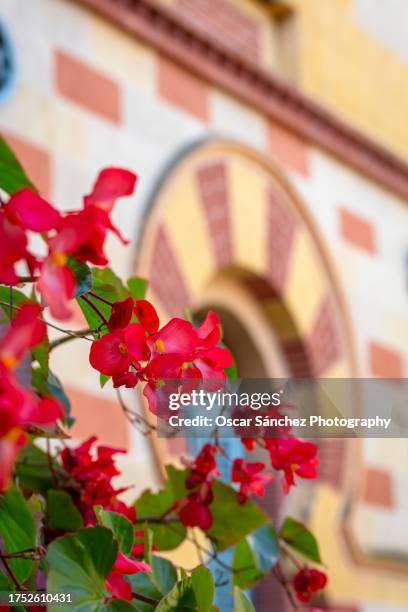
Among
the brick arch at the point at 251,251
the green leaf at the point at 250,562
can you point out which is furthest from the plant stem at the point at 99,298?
the brick arch at the point at 251,251

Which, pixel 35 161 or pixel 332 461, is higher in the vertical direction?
pixel 35 161

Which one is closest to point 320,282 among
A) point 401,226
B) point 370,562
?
point 401,226

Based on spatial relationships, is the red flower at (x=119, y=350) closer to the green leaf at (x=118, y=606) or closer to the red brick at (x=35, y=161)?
the green leaf at (x=118, y=606)

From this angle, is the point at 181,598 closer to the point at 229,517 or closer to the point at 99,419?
the point at 229,517

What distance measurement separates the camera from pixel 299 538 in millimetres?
1129

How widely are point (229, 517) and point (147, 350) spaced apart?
0.32 m

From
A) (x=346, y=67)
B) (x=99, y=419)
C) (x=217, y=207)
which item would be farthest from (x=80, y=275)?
(x=346, y=67)

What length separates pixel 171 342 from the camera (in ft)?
2.50

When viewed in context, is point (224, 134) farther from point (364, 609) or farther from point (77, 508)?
point (77, 508)

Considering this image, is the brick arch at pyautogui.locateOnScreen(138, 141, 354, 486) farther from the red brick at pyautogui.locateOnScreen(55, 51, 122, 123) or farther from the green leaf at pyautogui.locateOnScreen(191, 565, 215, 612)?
the green leaf at pyautogui.locateOnScreen(191, 565, 215, 612)

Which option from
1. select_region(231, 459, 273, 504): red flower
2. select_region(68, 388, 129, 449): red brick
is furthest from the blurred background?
select_region(231, 459, 273, 504): red flower

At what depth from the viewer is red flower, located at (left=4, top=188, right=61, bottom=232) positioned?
64 centimetres

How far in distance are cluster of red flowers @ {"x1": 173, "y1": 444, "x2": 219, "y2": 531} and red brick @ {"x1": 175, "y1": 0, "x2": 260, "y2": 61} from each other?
2.97 metres

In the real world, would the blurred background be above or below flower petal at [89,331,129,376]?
above
